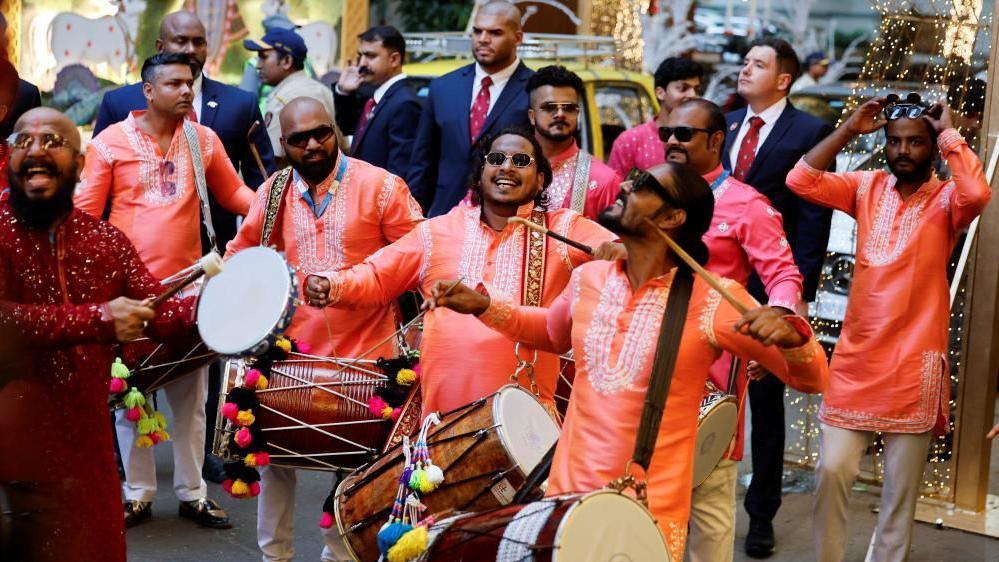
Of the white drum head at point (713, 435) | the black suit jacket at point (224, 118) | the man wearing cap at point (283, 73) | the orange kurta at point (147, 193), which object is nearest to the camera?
the white drum head at point (713, 435)

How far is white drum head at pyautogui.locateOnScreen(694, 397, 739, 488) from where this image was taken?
4.97 m

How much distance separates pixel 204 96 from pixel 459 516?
4.12 metres

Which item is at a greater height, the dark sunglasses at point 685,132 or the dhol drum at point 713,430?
the dark sunglasses at point 685,132

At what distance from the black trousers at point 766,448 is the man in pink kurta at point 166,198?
103 inches

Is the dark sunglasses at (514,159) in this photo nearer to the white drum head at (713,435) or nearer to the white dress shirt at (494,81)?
the white drum head at (713,435)

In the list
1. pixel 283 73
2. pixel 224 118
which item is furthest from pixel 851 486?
pixel 283 73

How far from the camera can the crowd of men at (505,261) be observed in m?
4.23

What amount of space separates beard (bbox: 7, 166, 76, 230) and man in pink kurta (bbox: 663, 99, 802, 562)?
8.05 ft

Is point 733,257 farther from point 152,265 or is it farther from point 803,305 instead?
point 152,265

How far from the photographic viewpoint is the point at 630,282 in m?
4.32

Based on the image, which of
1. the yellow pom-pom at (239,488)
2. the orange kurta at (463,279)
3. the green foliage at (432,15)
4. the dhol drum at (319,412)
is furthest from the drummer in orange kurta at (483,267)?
the green foliage at (432,15)

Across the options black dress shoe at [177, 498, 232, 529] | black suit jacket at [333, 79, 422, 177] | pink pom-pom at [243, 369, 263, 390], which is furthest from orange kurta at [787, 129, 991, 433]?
black suit jacket at [333, 79, 422, 177]

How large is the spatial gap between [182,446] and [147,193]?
126cm

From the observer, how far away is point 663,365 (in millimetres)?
4078
